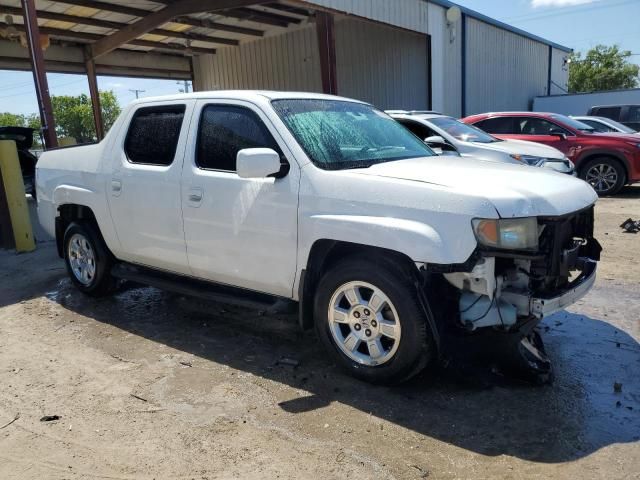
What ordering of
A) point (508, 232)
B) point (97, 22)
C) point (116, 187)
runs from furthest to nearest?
1. point (97, 22)
2. point (116, 187)
3. point (508, 232)

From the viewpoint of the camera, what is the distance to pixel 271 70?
58.6ft

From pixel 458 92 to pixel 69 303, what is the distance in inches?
572

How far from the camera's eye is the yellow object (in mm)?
7395

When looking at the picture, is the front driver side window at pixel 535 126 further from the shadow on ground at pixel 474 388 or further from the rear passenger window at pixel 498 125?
the shadow on ground at pixel 474 388

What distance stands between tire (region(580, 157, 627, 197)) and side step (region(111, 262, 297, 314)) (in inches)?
373

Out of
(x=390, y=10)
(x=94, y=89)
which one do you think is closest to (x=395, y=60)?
(x=390, y=10)

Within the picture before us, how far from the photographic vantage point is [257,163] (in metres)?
3.42

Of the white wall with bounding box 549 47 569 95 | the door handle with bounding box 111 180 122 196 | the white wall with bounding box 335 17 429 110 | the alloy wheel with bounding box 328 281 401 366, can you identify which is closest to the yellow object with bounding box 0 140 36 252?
the door handle with bounding box 111 180 122 196

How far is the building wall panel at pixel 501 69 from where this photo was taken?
17.8 meters

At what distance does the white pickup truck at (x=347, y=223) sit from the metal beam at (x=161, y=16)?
23.5ft

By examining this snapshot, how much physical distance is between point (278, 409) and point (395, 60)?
14795 millimetres

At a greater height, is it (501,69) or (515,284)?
(501,69)

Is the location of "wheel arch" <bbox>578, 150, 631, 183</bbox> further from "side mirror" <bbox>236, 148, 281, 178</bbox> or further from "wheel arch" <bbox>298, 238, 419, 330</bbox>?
"side mirror" <bbox>236, 148, 281, 178</bbox>

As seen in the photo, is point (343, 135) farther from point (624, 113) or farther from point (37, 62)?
point (624, 113)
